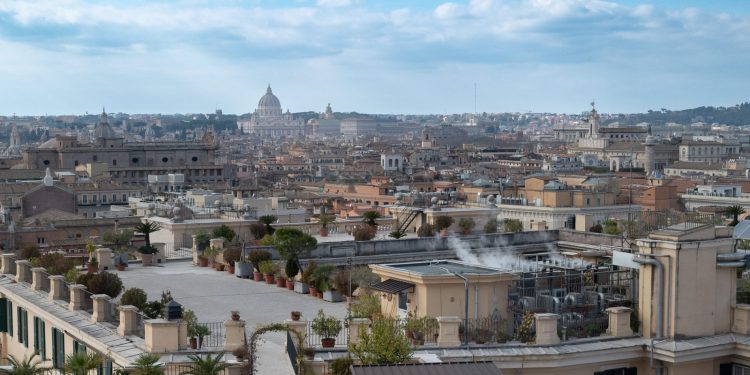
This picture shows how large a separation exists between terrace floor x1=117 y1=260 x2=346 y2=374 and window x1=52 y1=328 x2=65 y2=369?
6.78 ft

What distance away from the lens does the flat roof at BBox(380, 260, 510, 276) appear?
16205mm

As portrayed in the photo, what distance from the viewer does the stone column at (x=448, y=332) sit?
1466cm

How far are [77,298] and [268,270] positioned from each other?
520 cm

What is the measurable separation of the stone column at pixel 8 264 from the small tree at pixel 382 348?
1123 centimetres

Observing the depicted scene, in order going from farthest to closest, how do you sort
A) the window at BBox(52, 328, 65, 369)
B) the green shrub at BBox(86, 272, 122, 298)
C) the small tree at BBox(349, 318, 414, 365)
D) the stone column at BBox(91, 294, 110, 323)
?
the green shrub at BBox(86, 272, 122, 298), the window at BBox(52, 328, 65, 369), the stone column at BBox(91, 294, 110, 323), the small tree at BBox(349, 318, 414, 365)

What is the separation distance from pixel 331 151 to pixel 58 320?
169445 mm

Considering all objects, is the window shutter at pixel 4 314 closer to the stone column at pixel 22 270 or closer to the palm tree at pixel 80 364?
the stone column at pixel 22 270

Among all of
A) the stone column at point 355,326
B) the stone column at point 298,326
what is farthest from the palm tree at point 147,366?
the stone column at point 355,326

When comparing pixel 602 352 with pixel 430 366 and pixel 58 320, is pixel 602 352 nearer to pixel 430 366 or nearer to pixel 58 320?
pixel 430 366

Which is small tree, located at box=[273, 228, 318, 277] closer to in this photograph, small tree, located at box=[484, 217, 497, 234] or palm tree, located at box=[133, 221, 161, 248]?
palm tree, located at box=[133, 221, 161, 248]

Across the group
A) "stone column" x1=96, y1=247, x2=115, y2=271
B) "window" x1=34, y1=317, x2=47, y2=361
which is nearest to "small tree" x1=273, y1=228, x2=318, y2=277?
"stone column" x1=96, y1=247, x2=115, y2=271

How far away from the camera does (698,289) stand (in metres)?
15.6

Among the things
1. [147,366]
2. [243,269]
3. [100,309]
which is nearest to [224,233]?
[243,269]

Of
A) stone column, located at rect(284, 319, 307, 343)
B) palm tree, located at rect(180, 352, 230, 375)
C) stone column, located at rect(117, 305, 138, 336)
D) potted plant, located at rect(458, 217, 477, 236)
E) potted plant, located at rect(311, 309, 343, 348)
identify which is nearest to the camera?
palm tree, located at rect(180, 352, 230, 375)
